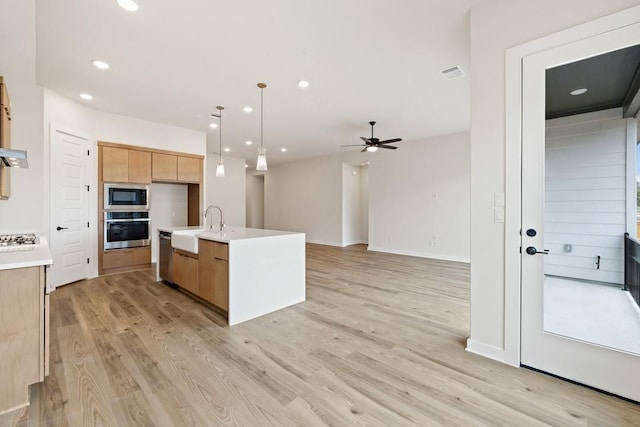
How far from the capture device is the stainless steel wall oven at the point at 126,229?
493 cm

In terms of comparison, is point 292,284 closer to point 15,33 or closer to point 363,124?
point 15,33

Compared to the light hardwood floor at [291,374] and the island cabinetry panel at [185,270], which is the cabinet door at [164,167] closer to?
the island cabinetry panel at [185,270]

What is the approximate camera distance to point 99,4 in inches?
91.2

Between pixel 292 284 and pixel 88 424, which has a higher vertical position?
pixel 292 284

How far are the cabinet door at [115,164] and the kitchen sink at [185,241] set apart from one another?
1974 mm

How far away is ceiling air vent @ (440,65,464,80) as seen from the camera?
3.40 metres

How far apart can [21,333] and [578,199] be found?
3880mm

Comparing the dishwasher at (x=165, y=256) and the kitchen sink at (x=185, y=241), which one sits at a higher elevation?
the kitchen sink at (x=185, y=241)

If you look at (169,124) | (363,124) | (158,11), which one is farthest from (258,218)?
(158,11)

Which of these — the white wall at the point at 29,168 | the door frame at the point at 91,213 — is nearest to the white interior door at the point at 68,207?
the door frame at the point at 91,213

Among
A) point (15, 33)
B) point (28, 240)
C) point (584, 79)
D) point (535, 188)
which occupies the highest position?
point (15, 33)

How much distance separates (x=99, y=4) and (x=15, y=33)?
668mm

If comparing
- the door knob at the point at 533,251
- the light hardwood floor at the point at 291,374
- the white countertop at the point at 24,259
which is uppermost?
the door knob at the point at 533,251

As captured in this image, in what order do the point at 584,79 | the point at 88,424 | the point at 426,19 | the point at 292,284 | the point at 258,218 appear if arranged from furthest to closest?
the point at 258,218 < the point at 292,284 < the point at 426,19 < the point at 584,79 < the point at 88,424
